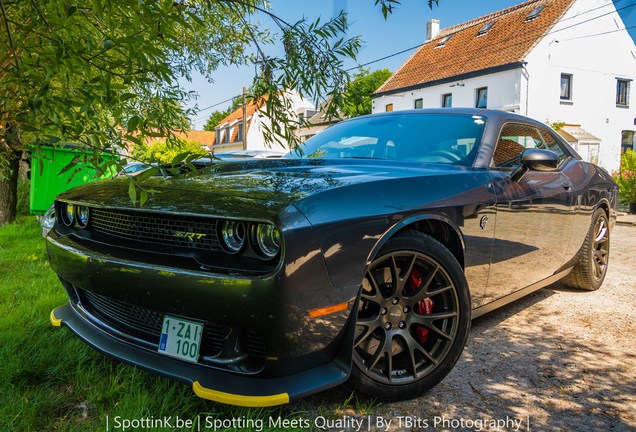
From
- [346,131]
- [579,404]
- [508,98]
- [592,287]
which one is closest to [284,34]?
[346,131]

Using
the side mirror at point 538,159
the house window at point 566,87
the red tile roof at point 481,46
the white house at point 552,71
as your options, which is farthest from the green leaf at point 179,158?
the house window at point 566,87

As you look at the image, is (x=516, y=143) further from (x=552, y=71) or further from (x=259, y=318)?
(x=552, y=71)

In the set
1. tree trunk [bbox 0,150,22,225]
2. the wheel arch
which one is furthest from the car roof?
tree trunk [bbox 0,150,22,225]

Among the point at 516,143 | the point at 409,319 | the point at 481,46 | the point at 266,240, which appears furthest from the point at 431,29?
the point at 266,240

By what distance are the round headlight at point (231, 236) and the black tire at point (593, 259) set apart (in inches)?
122

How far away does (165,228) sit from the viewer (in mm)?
2039

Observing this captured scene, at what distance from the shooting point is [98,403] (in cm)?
214

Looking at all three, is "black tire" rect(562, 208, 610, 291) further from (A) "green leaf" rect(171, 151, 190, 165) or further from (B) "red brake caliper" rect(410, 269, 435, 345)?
(A) "green leaf" rect(171, 151, 190, 165)

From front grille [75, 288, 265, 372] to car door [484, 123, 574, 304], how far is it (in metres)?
1.49

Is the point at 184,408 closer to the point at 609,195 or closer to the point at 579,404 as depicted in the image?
the point at 579,404

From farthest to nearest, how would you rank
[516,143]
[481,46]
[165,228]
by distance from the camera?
[481,46] < [516,143] < [165,228]

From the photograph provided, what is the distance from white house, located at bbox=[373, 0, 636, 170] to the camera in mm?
21688

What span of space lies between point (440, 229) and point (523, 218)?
81 centimetres

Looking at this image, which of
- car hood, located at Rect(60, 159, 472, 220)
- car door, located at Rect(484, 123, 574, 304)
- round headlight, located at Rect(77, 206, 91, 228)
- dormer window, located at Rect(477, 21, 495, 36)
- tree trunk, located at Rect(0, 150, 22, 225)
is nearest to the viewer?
car hood, located at Rect(60, 159, 472, 220)
